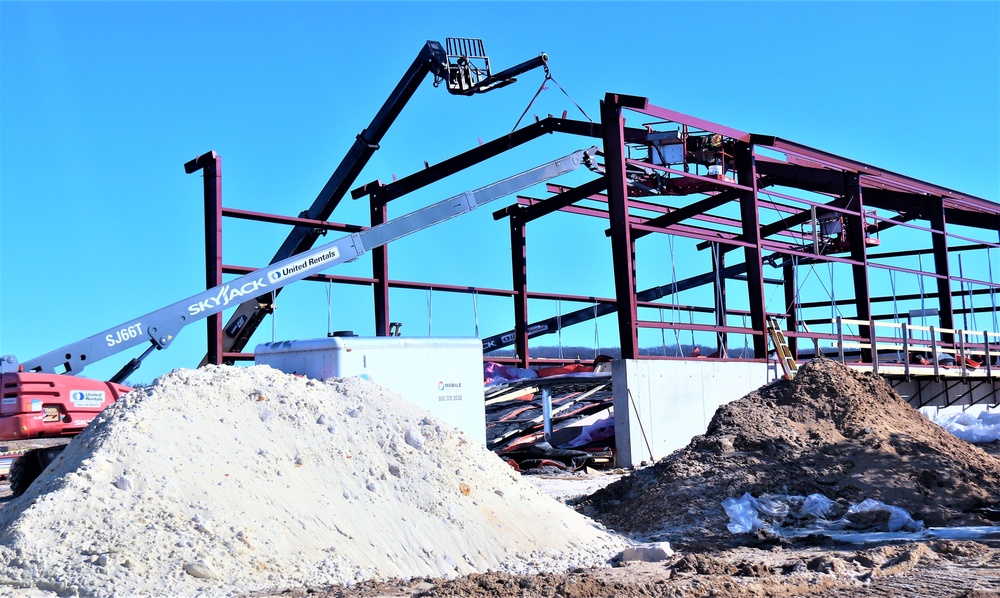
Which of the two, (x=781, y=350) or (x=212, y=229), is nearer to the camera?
(x=212, y=229)

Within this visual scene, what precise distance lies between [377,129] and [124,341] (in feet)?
29.9

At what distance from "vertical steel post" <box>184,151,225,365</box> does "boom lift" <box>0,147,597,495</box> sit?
2179 mm

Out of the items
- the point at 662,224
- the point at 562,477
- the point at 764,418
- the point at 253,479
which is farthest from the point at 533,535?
the point at 662,224

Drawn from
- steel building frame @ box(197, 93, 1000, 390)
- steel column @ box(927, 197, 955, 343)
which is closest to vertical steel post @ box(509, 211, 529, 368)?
steel building frame @ box(197, 93, 1000, 390)

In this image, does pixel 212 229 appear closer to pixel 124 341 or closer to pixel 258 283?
pixel 258 283

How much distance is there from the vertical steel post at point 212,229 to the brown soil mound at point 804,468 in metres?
9.12

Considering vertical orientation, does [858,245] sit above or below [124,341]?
above

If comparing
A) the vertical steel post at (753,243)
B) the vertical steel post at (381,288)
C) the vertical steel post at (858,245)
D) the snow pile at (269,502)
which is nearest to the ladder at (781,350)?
the vertical steel post at (753,243)

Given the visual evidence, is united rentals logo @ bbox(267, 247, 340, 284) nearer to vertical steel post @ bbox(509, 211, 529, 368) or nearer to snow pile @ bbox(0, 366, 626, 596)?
snow pile @ bbox(0, 366, 626, 596)

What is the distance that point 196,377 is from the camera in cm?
1043

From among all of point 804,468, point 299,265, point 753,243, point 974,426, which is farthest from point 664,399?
point 974,426

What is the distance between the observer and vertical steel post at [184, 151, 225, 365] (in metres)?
18.8

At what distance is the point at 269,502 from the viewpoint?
8.70 metres

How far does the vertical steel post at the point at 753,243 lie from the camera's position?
840 inches
